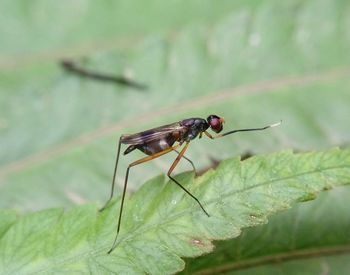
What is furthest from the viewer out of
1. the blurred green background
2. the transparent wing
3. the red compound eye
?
the blurred green background

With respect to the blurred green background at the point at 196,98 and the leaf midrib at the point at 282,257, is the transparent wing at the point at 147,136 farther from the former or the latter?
the leaf midrib at the point at 282,257

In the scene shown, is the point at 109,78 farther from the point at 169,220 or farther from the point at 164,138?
the point at 169,220

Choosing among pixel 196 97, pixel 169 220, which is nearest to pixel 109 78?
pixel 196 97

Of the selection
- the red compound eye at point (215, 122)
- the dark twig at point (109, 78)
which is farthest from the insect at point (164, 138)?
the dark twig at point (109, 78)

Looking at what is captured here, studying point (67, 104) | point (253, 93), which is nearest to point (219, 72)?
point (253, 93)

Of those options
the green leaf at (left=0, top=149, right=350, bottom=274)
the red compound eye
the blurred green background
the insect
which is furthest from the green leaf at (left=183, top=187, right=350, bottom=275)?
the blurred green background

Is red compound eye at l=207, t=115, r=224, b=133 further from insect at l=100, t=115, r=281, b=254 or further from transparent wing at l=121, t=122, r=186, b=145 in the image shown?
transparent wing at l=121, t=122, r=186, b=145
